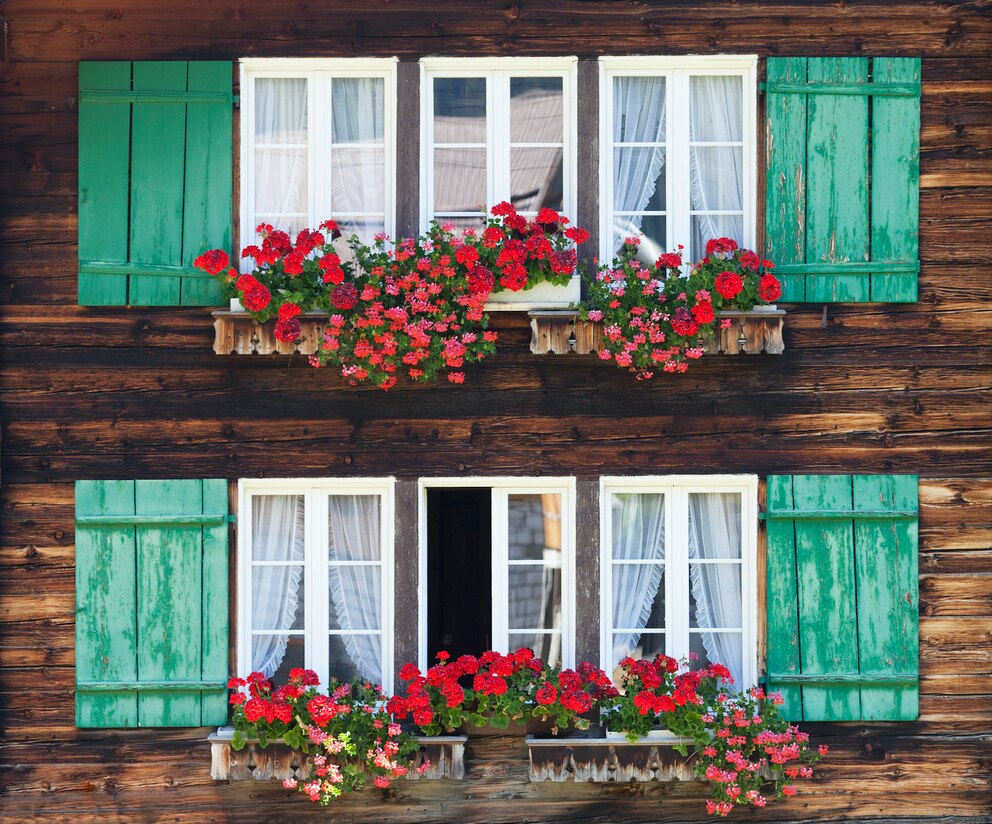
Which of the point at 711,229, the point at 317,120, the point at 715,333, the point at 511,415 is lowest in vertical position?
the point at 511,415

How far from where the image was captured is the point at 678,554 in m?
6.72

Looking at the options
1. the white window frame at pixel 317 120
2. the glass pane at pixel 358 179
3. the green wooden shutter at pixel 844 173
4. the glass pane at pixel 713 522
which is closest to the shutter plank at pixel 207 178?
the white window frame at pixel 317 120

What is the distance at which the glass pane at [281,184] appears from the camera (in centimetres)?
686

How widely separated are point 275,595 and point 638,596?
1.88m

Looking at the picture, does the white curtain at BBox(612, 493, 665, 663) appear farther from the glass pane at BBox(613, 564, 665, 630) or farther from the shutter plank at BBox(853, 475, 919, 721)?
the shutter plank at BBox(853, 475, 919, 721)

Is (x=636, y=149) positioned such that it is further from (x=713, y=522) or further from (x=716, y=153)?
(x=713, y=522)

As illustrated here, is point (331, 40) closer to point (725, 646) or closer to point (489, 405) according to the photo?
point (489, 405)

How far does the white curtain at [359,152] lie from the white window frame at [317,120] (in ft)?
0.12

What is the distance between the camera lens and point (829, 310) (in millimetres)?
6742

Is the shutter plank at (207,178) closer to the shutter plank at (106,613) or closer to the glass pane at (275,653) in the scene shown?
the shutter plank at (106,613)

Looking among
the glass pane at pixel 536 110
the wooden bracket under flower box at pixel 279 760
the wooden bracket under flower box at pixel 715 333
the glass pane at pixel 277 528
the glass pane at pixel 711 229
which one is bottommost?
the wooden bracket under flower box at pixel 279 760

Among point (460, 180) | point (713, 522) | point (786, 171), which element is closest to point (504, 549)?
point (713, 522)

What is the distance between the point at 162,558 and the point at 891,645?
372 cm

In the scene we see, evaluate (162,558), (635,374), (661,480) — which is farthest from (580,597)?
(162,558)
